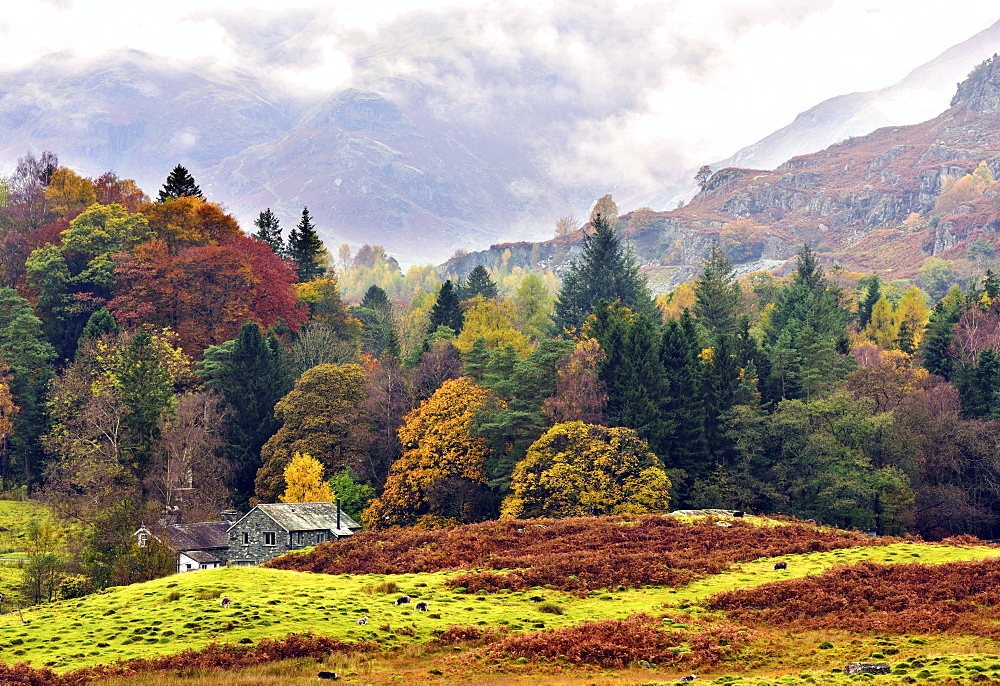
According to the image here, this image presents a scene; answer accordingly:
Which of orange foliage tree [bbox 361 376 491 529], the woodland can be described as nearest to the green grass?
the woodland

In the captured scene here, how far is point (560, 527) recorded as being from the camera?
233 ft

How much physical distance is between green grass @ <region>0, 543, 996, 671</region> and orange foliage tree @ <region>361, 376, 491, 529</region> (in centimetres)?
3381

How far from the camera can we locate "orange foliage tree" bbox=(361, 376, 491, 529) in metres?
92.6

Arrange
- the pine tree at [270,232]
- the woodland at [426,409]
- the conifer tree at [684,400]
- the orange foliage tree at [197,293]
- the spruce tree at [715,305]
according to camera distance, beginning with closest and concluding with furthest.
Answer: the woodland at [426,409]
the conifer tree at [684,400]
the orange foliage tree at [197,293]
the spruce tree at [715,305]
the pine tree at [270,232]

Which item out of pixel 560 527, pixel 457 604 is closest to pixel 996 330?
pixel 560 527

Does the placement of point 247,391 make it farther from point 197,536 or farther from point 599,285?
point 599,285

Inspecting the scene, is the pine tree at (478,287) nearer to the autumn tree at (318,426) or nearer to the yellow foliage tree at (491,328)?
the yellow foliage tree at (491,328)

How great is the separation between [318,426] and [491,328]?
37660mm

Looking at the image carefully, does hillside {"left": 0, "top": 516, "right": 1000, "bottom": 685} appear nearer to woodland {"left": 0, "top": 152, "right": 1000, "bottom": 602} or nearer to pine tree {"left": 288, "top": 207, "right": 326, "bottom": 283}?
woodland {"left": 0, "top": 152, "right": 1000, "bottom": 602}

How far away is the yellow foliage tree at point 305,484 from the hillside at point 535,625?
122 feet

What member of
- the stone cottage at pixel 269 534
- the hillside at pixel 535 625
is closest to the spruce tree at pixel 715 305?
the stone cottage at pixel 269 534

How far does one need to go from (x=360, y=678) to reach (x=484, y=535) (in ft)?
109

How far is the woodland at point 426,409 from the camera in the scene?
86.7m

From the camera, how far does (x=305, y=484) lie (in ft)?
316
